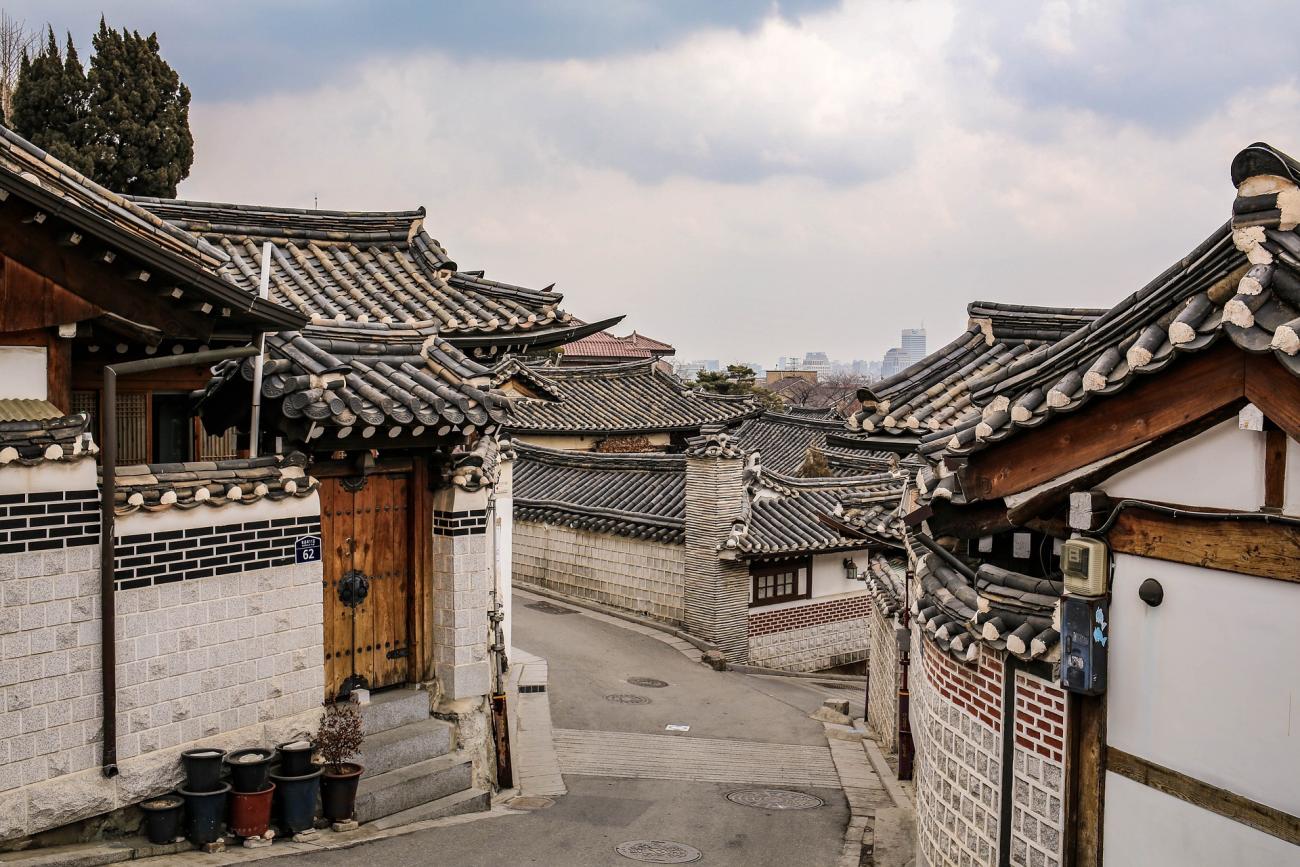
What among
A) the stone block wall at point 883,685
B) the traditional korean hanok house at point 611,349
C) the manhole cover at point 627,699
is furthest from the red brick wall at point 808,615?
the traditional korean hanok house at point 611,349

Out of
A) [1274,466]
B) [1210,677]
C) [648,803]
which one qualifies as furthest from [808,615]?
[1274,466]

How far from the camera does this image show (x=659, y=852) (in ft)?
39.0

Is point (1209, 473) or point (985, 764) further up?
point (1209, 473)

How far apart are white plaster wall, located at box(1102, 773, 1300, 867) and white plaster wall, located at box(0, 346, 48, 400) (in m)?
8.46

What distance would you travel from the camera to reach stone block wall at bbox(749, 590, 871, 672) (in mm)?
25938

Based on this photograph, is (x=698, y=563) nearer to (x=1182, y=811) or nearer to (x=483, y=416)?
(x=483, y=416)

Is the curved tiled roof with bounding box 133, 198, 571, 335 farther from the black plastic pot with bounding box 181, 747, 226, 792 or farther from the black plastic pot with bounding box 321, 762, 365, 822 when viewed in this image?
the black plastic pot with bounding box 181, 747, 226, 792

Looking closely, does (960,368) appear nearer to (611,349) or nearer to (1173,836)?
(1173,836)

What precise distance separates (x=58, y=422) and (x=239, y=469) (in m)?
1.84

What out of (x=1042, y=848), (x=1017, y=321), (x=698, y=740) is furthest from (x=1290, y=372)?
(x=698, y=740)

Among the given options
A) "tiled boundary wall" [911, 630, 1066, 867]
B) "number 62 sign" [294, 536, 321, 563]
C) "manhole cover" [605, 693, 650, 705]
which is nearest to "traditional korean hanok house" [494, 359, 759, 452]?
"manhole cover" [605, 693, 650, 705]

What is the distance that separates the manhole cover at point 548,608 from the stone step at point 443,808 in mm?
16185

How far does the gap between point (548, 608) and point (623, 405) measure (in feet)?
49.4

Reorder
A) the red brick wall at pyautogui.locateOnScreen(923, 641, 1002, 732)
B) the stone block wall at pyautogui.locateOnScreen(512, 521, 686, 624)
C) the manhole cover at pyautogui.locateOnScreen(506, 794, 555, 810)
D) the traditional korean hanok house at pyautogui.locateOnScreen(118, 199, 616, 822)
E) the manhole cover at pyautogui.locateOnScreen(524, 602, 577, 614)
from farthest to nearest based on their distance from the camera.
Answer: the manhole cover at pyautogui.locateOnScreen(524, 602, 577, 614) < the stone block wall at pyautogui.locateOnScreen(512, 521, 686, 624) < the manhole cover at pyautogui.locateOnScreen(506, 794, 555, 810) < the traditional korean hanok house at pyautogui.locateOnScreen(118, 199, 616, 822) < the red brick wall at pyautogui.locateOnScreen(923, 641, 1002, 732)
